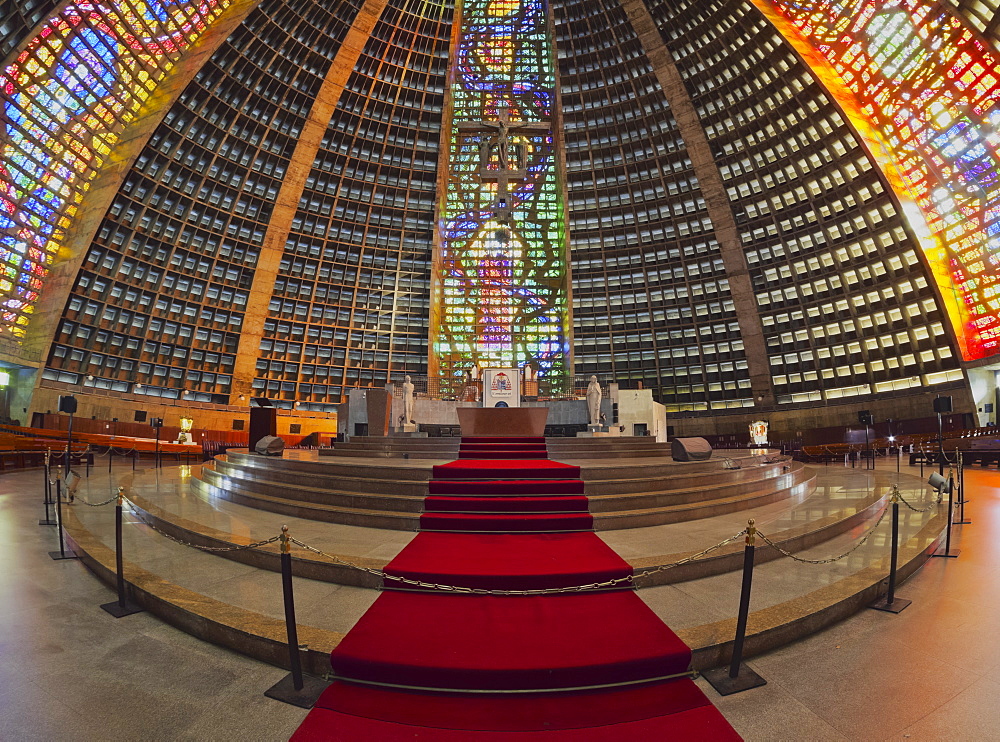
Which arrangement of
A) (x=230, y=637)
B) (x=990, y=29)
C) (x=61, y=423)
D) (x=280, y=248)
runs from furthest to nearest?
(x=280, y=248) < (x=61, y=423) < (x=990, y=29) < (x=230, y=637)

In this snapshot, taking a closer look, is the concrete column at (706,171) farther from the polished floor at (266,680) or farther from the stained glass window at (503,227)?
the polished floor at (266,680)

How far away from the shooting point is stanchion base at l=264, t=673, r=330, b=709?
288 cm

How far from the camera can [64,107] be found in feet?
85.3

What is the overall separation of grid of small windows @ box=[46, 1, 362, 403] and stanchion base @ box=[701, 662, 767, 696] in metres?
34.6

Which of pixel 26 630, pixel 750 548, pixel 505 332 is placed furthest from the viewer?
pixel 505 332

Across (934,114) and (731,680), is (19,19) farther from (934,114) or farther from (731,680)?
(934,114)

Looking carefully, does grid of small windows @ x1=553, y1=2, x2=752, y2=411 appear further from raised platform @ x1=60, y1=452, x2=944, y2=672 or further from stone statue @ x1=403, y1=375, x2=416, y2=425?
raised platform @ x1=60, y1=452, x2=944, y2=672

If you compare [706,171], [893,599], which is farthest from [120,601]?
[706,171]

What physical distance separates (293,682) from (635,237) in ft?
129

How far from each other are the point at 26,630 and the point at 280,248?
1380 inches

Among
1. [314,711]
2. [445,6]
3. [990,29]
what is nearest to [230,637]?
[314,711]

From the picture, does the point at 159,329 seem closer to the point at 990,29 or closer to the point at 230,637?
the point at 230,637

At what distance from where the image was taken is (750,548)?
10.7 feet

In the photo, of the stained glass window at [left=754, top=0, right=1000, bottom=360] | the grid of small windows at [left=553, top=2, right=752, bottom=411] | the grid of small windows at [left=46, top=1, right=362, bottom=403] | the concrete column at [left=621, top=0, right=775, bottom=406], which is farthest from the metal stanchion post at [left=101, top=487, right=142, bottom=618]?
the concrete column at [left=621, top=0, right=775, bottom=406]
